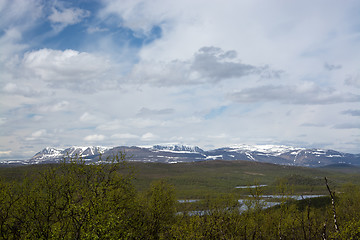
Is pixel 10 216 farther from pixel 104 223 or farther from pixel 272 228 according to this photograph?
pixel 272 228

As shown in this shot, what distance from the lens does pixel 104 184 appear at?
3806 centimetres

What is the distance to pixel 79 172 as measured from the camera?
38312 millimetres

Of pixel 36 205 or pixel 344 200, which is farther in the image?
pixel 344 200

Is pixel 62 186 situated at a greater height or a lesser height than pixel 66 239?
greater

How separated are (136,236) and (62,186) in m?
12.8

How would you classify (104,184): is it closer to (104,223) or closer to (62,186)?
(62,186)

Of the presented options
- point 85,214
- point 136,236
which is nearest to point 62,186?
point 85,214

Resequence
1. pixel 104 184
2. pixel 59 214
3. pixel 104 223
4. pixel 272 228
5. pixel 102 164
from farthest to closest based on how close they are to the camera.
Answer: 1. pixel 272 228
2. pixel 102 164
3. pixel 104 184
4. pixel 59 214
5. pixel 104 223

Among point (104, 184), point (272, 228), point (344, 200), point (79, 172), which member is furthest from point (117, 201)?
point (344, 200)

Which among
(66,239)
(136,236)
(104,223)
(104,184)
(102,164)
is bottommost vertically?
(136,236)

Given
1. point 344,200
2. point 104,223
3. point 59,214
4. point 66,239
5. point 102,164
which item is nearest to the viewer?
point 104,223

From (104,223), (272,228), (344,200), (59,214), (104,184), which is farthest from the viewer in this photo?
(344,200)

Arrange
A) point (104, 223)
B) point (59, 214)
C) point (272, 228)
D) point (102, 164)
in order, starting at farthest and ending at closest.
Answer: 1. point (272, 228)
2. point (102, 164)
3. point (59, 214)
4. point (104, 223)

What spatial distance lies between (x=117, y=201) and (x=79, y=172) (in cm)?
699
